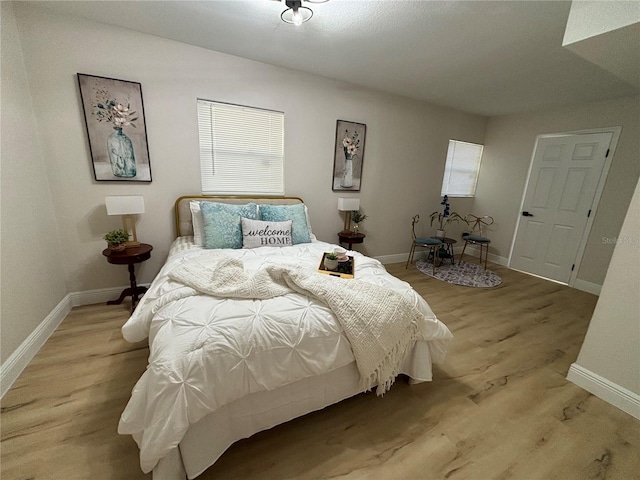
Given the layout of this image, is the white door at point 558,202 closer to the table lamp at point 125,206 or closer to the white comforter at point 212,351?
the white comforter at point 212,351

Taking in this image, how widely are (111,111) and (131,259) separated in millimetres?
1364

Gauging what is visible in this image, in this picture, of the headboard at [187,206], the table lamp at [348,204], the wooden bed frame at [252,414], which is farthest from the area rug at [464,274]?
the headboard at [187,206]

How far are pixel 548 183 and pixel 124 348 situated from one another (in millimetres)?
5552

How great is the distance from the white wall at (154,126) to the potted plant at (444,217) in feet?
4.26

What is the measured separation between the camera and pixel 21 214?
1.83 m

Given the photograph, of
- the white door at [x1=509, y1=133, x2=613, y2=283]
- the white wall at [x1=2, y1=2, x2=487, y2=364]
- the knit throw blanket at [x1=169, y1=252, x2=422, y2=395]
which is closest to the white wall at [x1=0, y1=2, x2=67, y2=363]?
the white wall at [x1=2, y1=2, x2=487, y2=364]

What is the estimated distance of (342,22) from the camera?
195cm

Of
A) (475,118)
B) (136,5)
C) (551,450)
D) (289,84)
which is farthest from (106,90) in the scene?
(475,118)

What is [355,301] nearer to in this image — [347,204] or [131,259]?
[131,259]

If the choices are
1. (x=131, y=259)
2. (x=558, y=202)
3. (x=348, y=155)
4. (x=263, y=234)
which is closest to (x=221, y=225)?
(x=263, y=234)

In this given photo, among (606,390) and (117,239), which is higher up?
(117,239)

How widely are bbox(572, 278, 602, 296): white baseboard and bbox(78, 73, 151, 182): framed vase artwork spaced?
5589 millimetres

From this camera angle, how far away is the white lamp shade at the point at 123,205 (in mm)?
2158

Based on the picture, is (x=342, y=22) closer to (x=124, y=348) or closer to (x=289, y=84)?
(x=289, y=84)
